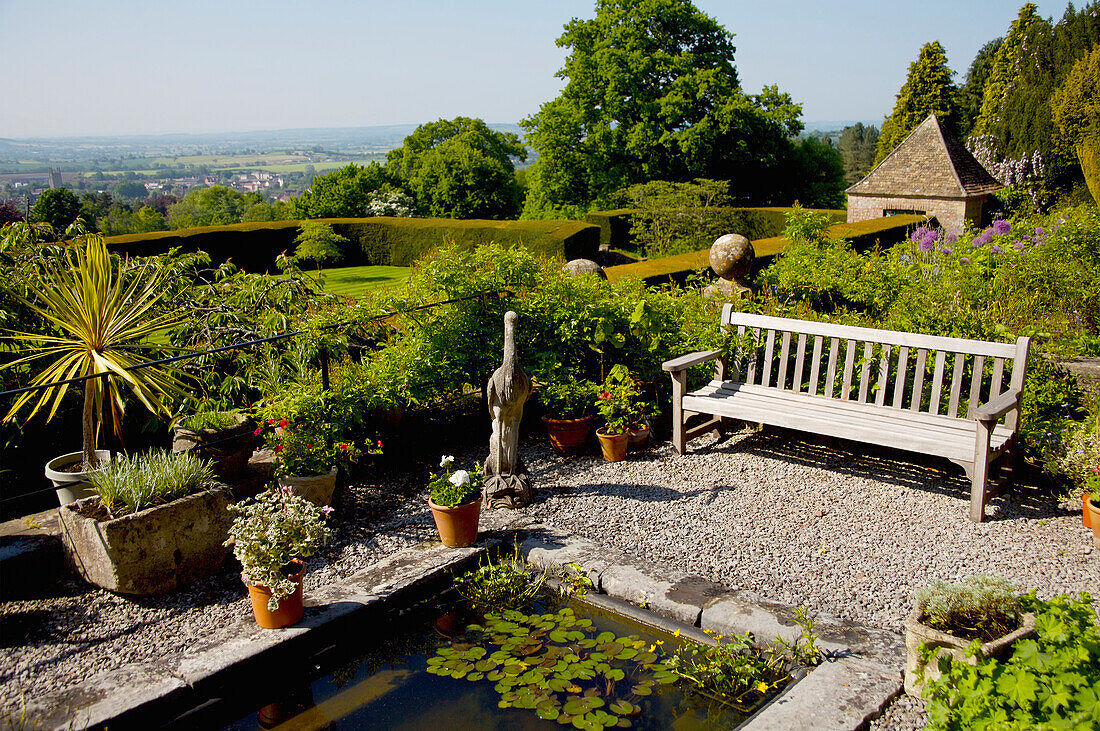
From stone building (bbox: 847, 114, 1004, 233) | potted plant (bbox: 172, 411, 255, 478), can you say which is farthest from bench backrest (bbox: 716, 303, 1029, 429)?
stone building (bbox: 847, 114, 1004, 233)

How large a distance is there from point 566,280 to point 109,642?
405 cm

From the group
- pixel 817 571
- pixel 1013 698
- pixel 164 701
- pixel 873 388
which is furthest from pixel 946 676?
pixel 873 388

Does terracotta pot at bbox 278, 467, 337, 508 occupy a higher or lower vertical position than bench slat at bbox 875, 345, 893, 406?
lower

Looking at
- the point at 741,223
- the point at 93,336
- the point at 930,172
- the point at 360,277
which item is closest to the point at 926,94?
the point at 930,172

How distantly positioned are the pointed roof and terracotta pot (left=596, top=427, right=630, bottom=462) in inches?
805

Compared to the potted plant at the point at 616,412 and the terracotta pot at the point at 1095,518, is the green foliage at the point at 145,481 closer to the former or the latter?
the potted plant at the point at 616,412

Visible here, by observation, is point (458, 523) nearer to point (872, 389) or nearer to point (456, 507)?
point (456, 507)

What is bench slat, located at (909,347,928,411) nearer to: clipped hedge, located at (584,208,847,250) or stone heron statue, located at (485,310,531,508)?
stone heron statue, located at (485,310,531,508)

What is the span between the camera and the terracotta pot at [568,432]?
5742 mm

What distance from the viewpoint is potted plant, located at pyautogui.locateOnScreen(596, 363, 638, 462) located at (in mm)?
5641

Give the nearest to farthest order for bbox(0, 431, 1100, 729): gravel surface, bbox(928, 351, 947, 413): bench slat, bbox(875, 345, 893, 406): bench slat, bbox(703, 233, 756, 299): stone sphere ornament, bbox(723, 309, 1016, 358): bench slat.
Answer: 1. bbox(0, 431, 1100, 729): gravel surface
2. bbox(723, 309, 1016, 358): bench slat
3. bbox(928, 351, 947, 413): bench slat
4. bbox(875, 345, 893, 406): bench slat
5. bbox(703, 233, 756, 299): stone sphere ornament

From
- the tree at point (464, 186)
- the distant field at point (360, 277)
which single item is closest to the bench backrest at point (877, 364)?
the distant field at point (360, 277)

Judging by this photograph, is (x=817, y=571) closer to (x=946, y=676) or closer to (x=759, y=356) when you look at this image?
(x=946, y=676)

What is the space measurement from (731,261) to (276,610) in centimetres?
614
